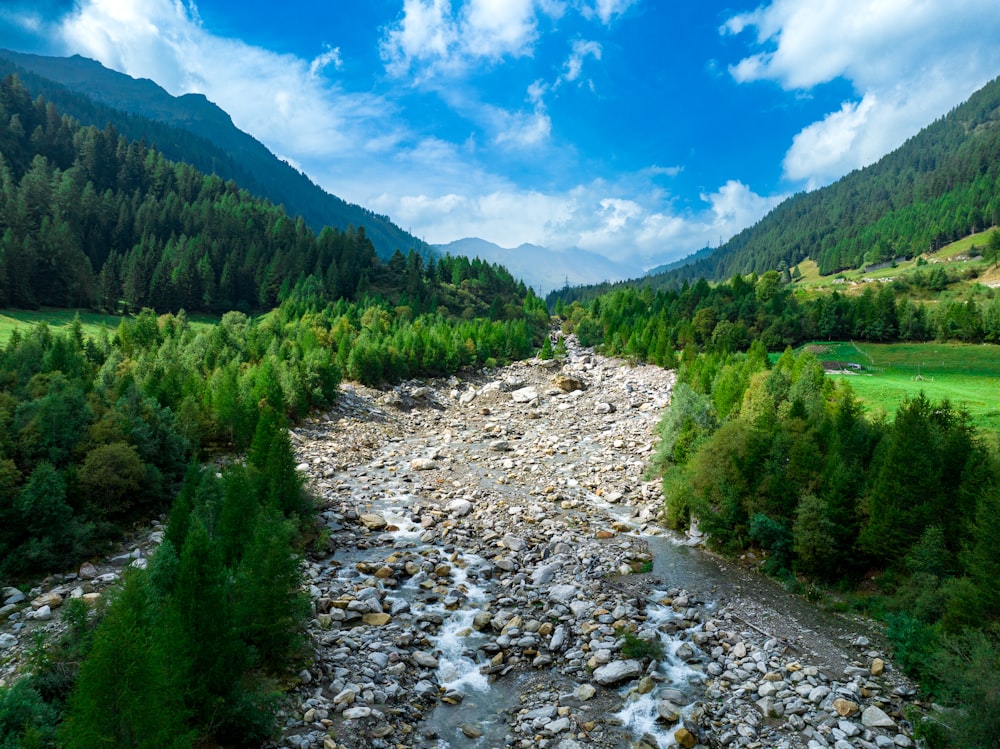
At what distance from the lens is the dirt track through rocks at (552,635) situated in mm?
15281

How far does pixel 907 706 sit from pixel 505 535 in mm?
18557

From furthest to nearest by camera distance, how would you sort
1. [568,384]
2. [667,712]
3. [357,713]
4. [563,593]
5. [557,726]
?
[568,384] → [563,593] → [667,712] → [557,726] → [357,713]

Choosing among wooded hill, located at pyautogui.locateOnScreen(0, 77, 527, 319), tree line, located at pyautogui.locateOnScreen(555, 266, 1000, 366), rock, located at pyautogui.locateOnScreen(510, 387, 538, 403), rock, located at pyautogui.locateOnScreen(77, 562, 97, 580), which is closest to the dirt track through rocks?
rock, located at pyautogui.locateOnScreen(77, 562, 97, 580)

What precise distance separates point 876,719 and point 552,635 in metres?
10.3

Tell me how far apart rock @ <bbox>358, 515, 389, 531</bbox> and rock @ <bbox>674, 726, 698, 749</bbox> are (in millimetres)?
19924

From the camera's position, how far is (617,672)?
1755 centimetres

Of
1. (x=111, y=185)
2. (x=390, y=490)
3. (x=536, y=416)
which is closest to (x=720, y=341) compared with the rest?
(x=536, y=416)

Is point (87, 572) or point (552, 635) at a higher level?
point (87, 572)

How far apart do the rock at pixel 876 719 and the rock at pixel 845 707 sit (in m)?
0.24

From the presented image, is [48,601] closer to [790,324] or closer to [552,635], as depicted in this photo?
[552,635]

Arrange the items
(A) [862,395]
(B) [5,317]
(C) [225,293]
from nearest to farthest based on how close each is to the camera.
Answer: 1. (A) [862,395]
2. (B) [5,317]
3. (C) [225,293]

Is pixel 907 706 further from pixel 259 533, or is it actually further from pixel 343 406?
pixel 343 406

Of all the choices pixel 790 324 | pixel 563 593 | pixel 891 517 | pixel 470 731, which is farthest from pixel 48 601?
pixel 790 324

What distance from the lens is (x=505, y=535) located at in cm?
2983
